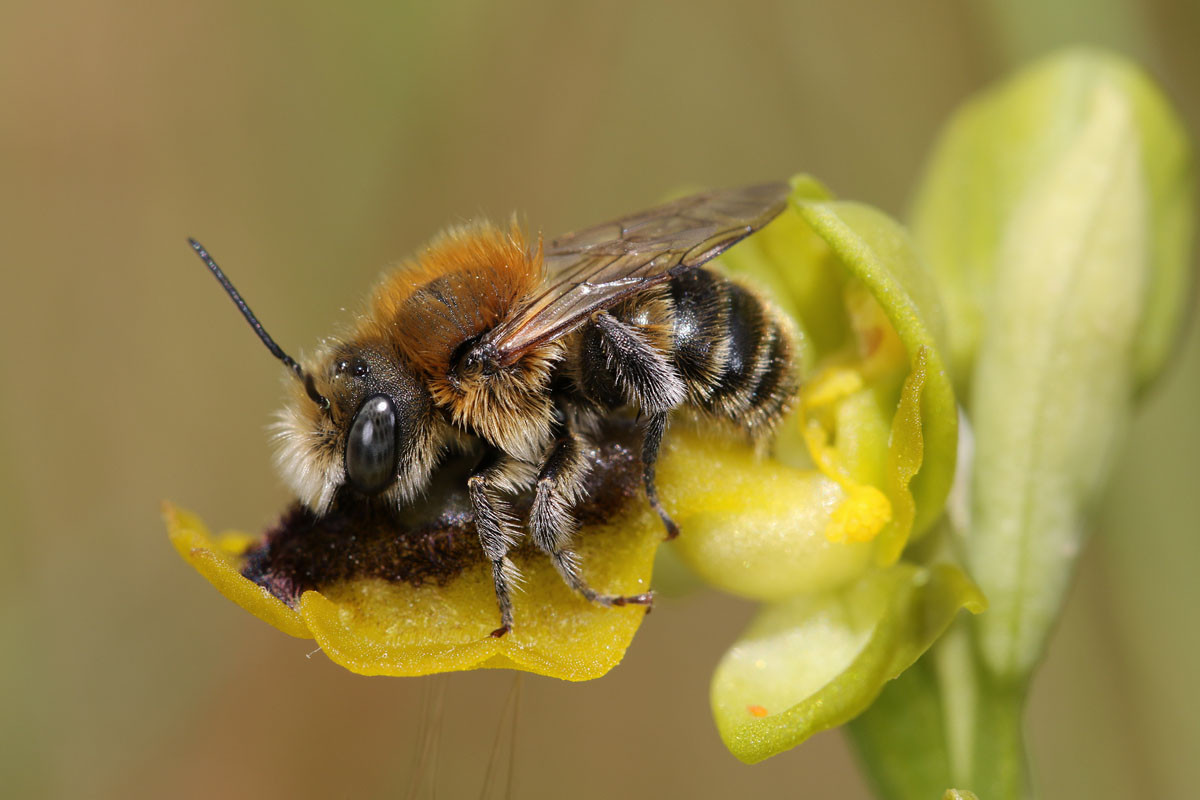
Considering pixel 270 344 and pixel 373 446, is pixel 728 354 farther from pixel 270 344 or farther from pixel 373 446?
pixel 270 344

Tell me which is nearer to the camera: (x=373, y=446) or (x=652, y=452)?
(x=373, y=446)

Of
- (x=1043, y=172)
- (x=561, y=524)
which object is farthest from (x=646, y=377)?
(x=1043, y=172)

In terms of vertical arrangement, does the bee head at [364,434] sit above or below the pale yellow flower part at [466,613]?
above

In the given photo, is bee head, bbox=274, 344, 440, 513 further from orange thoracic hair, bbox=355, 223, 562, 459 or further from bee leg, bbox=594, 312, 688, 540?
Result: bee leg, bbox=594, 312, 688, 540

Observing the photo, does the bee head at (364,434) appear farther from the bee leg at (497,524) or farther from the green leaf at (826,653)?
the green leaf at (826,653)

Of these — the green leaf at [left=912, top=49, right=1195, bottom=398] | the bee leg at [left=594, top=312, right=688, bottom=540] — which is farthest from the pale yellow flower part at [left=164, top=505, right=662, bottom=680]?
the green leaf at [left=912, top=49, right=1195, bottom=398]

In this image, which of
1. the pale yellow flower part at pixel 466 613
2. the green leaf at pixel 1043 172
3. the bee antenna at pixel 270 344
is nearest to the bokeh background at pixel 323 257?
the green leaf at pixel 1043 172
